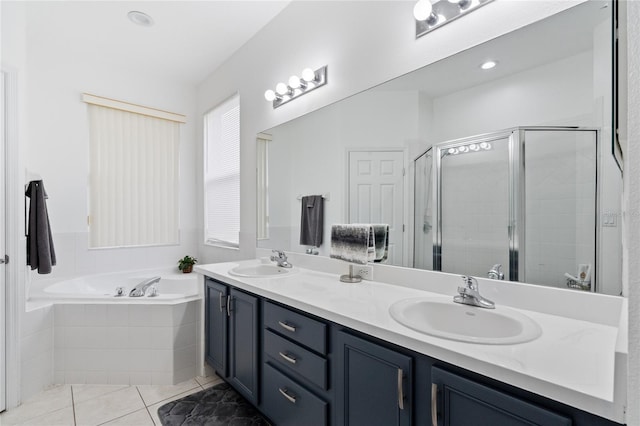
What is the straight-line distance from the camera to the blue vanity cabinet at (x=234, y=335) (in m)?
1.73

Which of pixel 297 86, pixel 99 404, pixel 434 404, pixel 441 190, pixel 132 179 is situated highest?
pixel 297 86

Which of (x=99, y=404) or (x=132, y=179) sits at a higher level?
(x=132, y=179)

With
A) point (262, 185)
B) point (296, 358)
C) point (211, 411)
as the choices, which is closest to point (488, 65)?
point (296, 358)

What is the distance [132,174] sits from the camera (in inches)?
130

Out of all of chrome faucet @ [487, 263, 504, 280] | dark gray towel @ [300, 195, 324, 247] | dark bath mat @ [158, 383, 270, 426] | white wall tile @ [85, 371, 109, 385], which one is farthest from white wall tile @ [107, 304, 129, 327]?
chrome faucet @ [487, 263, 504, 280]

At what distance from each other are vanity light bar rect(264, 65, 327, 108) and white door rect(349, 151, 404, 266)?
Result: 2.07ft

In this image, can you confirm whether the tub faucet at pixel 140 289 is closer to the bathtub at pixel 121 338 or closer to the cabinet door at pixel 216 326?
the bathtub at pixel 121 338

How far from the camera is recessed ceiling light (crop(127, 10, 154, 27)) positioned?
2.42m

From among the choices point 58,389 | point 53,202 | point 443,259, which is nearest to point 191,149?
point 53,202

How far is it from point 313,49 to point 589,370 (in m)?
2.18

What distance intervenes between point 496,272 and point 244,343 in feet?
4.52

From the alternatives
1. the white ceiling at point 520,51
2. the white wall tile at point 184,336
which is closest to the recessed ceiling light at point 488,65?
the white ceiling at point 520,51

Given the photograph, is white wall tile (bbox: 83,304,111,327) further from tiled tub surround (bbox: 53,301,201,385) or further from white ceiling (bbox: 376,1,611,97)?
white ceiling (bbox: 376,1,611,97)

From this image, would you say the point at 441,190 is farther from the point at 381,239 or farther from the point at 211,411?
the point at 211,411
